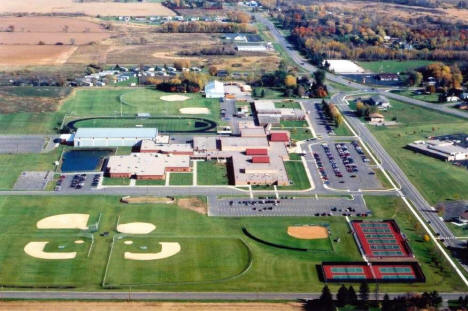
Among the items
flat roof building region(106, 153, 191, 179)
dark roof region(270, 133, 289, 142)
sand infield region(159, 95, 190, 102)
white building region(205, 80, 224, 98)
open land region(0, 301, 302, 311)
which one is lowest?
open land region(0, 301, 302, 311)

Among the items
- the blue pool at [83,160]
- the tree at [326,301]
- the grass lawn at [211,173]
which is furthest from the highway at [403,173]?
the blue pool at [83,160]

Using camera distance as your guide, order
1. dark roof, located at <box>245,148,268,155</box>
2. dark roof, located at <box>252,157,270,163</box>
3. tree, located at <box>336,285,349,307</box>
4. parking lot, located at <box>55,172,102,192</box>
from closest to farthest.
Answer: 1. tree, located at <box>336,285,349,307</box>
2. parking lot, located at <box>55,172,102,192</box>
3. dark roof, located at <box>252,157,270,163</box>
4. dark roof, located at <box>245,148,268,155</box>

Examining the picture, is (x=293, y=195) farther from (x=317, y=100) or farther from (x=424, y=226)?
(x=317, y=100)

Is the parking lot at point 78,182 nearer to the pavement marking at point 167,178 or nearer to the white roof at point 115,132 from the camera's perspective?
the pavement marking at point 167,178

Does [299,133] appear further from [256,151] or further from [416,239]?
[416,239]

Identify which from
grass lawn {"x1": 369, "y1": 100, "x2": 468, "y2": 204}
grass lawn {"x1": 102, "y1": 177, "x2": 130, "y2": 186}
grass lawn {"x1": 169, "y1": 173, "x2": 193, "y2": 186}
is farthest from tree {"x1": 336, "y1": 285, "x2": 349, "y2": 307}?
grass lawn {"x1": 102, "y1": 177, "x2": 130, "y2": 186}

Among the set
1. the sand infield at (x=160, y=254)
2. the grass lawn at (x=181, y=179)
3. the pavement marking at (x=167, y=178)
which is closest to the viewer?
the sand infield at (x=160, y=254)

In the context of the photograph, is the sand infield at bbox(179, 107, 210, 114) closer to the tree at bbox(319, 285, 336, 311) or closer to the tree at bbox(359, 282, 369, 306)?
the tree at bbox(359, 282, 369, 306)
